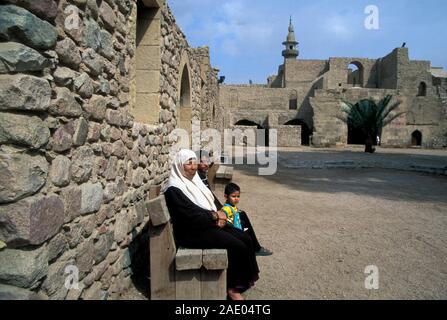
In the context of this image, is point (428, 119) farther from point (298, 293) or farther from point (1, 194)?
point (1, 194)

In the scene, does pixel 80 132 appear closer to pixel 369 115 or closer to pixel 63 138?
pixel 63 138

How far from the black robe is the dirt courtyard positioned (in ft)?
0.77

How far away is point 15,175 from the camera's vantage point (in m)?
1.57

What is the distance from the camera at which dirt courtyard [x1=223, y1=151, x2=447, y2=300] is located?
311 cm

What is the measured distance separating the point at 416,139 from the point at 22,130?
32259mm

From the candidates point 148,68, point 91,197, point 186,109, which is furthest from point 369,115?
point 91,197

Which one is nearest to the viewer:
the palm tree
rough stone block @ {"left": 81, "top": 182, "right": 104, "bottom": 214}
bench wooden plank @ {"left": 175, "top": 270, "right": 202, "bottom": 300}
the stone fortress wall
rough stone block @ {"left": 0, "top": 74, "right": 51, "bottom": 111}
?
rough stone block @ {"left": 0, "top": 74, "right": 51, "bottom": 111}

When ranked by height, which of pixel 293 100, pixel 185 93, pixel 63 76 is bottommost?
pixel 63 76

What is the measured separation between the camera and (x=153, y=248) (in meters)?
2.79

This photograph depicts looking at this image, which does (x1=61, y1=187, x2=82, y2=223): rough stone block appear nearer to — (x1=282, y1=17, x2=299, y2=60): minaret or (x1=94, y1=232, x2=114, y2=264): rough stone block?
(x1=94, y1=232, x2=114, y2=264): rough stone block

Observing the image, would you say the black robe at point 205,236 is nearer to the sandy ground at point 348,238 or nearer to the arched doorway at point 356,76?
the sandy ground at point 348,238

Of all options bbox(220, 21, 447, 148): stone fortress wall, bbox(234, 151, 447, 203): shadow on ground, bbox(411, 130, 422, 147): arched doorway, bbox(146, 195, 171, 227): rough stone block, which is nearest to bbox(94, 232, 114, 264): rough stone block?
bbox(146, 195, 171, 227): rough stone block

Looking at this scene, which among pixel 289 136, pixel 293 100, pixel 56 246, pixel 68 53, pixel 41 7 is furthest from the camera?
pixel 293 100

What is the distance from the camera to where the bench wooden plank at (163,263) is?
277 centimetres
